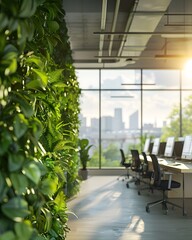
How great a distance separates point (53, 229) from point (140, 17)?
595cm

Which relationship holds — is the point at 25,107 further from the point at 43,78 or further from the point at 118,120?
the point at 118,120

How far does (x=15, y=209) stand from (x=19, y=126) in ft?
1.11

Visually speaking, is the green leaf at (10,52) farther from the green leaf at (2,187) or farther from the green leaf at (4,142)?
the green leaf at (2,187)

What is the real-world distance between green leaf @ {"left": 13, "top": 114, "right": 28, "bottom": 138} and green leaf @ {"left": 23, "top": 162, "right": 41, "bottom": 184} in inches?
5.4

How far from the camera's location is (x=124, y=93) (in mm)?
16859

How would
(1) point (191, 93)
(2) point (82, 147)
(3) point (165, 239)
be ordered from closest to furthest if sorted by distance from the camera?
(3) point (165, 239) < (2) point (82, 147) < (1) point (191, 93)

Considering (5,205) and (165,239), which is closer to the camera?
(5,205)

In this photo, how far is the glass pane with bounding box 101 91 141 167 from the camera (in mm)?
16734

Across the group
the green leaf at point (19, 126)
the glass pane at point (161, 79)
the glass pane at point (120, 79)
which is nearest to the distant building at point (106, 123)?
the glass pane at point (120, 79)

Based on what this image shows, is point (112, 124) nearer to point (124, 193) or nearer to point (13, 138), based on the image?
point (124, 193)

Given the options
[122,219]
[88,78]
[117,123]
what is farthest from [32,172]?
[117,123]

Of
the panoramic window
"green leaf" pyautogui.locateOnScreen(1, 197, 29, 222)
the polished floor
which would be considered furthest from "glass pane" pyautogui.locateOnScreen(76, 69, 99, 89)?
"green leaf" pyautogui.locateOnScreen(1, 197, 29, 222)

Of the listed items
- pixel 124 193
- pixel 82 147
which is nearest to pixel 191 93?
pixel 82 147

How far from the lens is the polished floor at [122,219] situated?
5570 mm
